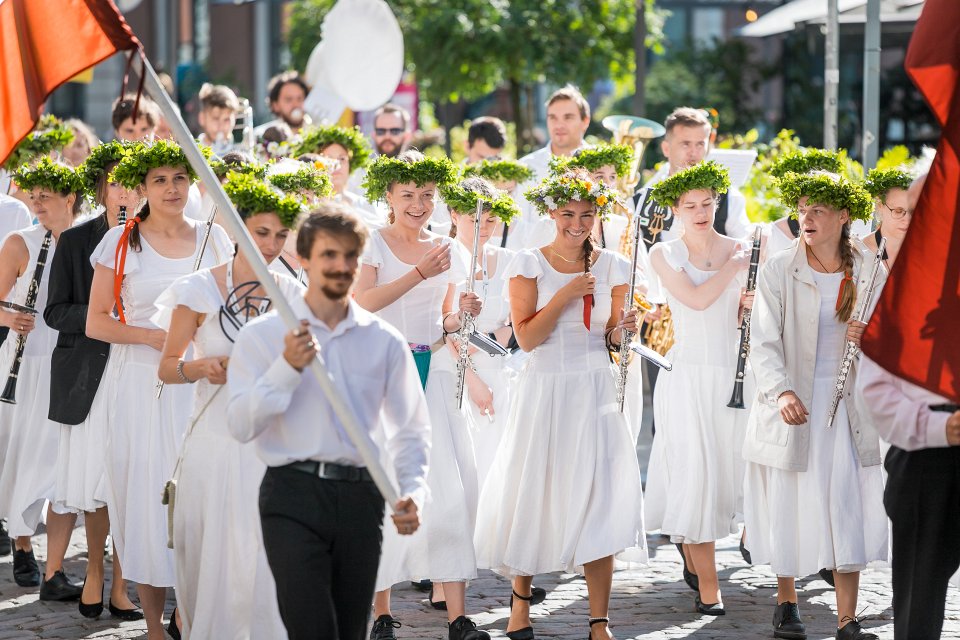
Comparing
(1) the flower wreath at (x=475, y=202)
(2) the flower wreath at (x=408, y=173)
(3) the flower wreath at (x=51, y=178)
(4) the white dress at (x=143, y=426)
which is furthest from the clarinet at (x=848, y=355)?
(3) the flower wreath at (x=51, y=178)

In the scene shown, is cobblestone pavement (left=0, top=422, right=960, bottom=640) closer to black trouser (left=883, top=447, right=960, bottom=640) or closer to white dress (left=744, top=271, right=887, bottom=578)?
white dress (left=744, top=271, right=887, bottom=578)

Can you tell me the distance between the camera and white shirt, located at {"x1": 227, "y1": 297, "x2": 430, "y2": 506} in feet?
17.6

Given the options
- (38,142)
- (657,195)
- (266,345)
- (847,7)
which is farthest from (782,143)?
(266,345)

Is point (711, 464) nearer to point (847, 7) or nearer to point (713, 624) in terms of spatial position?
point (713, 624)

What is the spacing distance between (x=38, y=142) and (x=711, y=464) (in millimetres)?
5285

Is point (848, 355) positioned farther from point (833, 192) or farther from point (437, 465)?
point (437, 465)

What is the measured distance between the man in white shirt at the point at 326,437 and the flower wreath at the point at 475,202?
3195 millimetres

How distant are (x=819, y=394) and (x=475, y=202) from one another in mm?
2190

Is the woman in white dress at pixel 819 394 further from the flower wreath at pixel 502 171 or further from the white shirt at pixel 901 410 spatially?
the flower wreath at pixel 502 171

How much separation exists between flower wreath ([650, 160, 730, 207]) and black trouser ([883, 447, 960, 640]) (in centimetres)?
311

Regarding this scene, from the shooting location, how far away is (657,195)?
898 cm

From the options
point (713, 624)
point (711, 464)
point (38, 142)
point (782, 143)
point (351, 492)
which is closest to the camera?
point (351, 492)

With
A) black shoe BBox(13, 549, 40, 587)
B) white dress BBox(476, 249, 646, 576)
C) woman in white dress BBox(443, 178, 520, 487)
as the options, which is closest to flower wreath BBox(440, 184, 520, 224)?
woman in white dress BBox(443, 178, 520, 487)

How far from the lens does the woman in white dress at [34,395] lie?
8836 mm
